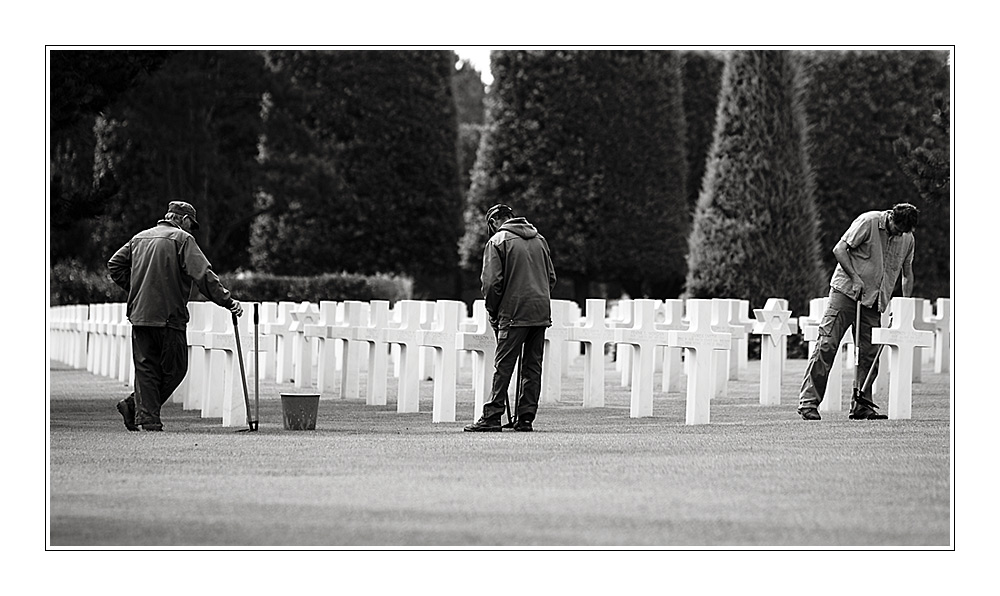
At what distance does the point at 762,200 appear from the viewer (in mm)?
28734

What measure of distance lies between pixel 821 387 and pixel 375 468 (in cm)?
492

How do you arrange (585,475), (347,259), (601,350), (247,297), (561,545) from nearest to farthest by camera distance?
(561,545)
(585,475)
(601,350)
(247,297)
(347,259)

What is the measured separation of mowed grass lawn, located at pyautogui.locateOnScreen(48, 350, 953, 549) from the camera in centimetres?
675

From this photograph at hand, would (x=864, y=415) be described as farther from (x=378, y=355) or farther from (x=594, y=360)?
(x=378, y=355)

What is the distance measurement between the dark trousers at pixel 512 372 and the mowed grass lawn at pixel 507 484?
274 millimetres

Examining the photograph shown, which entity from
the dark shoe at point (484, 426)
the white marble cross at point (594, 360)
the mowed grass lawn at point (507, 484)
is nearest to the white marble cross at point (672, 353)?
the white marble cross at point (594, 360)

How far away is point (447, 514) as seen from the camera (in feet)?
Result: 23.7

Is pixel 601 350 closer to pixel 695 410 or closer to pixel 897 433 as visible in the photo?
pixel 695 410

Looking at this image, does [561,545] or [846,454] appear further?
[846,454]

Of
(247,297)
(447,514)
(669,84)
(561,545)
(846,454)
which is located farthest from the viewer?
(669,84)

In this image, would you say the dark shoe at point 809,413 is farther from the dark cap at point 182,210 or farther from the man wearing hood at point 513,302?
the dark cap at point 182,210

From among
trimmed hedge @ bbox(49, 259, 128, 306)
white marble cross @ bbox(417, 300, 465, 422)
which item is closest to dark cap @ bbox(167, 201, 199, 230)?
white marble cross @ bbox(417, 300, 465, 422)

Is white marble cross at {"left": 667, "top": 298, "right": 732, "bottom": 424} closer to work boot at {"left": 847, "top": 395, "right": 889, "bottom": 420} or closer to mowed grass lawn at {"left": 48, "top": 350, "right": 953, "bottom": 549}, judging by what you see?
mowed grass lawn at {"left": 48, "top": 350, "right": 953, "bottom": 549}

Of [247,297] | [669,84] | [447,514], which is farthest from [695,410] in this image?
[669,84]
